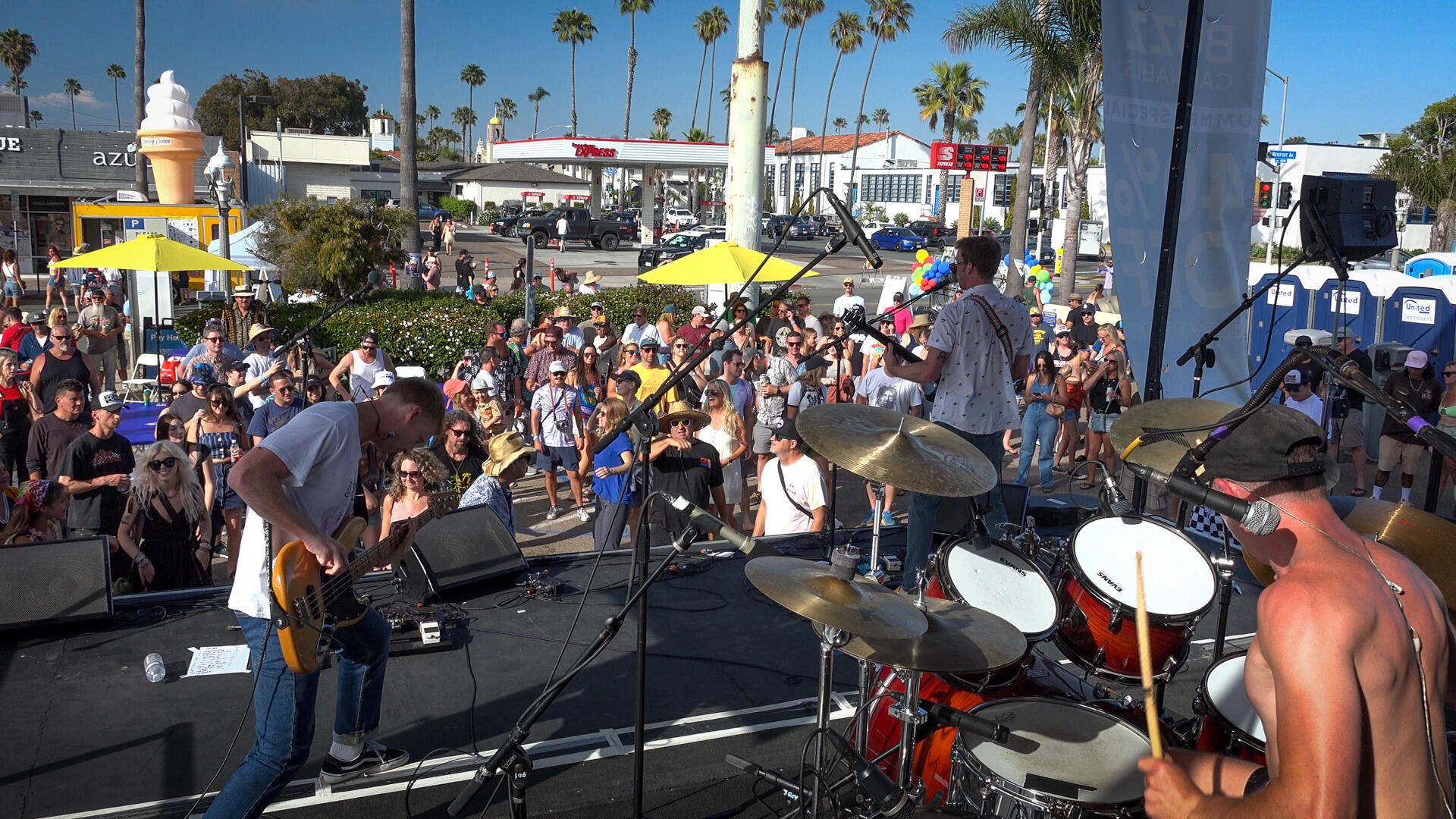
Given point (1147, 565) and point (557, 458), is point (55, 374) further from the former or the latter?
point (1147, 565)

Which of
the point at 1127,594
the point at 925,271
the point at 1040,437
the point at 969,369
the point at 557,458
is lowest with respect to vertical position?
the point at 557,458

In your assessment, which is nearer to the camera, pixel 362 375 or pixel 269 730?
pixel 269 730

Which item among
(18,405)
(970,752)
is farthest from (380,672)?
(18,405)

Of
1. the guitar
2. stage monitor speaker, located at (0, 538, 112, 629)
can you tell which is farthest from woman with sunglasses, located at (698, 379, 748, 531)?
the guitar

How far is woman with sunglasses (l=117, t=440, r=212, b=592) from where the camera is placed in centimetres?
659

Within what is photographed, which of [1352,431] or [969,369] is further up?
[969,369]

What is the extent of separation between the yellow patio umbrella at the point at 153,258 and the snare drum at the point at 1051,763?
1052 cm

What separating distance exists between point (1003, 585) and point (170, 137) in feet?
66.1

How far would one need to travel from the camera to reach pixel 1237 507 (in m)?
2.24

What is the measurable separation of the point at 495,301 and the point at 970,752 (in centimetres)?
1353

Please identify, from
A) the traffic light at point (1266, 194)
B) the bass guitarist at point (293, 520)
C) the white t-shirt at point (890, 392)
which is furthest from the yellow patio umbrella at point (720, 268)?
the traffic light at point (1266, 194)

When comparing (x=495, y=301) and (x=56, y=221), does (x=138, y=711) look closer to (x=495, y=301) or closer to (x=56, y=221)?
(x=495, y=301)

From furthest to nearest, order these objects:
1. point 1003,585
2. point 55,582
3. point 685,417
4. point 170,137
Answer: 1. point 170,137
2. point 685,417
3. point 55,582
4. point 1003,585

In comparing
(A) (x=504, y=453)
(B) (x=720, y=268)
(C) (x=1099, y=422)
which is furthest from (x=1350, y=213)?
(B) (x=720, y=268)
